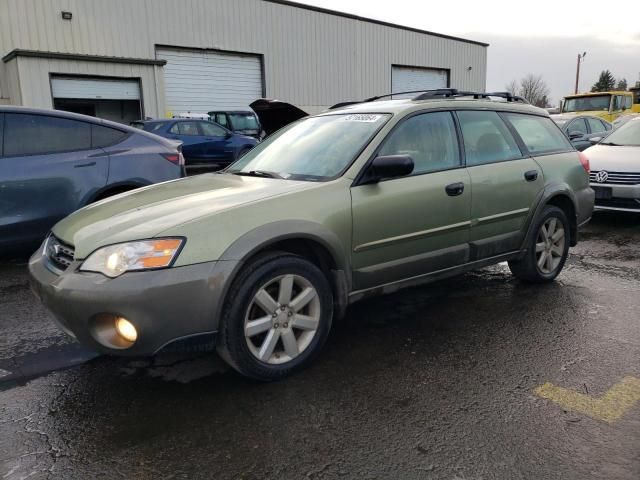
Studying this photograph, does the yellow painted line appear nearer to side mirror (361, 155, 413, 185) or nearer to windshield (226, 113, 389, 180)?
side mirror (361, 155, 413, 185)

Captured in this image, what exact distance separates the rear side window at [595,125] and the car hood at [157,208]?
40.7ft

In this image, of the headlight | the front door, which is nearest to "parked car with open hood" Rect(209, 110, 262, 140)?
the front door

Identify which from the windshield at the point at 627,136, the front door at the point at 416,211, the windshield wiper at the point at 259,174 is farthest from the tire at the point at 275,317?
the windshield at the point at 627,136

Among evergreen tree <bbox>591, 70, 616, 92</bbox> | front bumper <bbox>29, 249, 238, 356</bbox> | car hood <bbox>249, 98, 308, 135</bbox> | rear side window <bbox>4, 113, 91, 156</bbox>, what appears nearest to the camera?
front bumper <bbox>29, 249, 238, 356</bbox>

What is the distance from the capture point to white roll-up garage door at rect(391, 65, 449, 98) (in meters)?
27.8

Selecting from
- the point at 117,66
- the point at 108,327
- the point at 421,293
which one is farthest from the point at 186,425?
the point at 117,66

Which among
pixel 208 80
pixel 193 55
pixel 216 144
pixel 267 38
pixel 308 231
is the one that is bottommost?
pixel 216 144

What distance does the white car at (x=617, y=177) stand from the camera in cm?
709

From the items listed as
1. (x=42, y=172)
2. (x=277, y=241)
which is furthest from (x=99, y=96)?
(x=277, y=241)

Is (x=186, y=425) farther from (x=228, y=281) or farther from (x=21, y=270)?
(x=21, y=270)

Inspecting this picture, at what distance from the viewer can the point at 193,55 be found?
20531 millimetres

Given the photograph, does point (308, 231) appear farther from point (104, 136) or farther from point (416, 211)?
point (104, 136)

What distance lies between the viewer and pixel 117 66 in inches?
682

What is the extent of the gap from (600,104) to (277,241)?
20.1m
